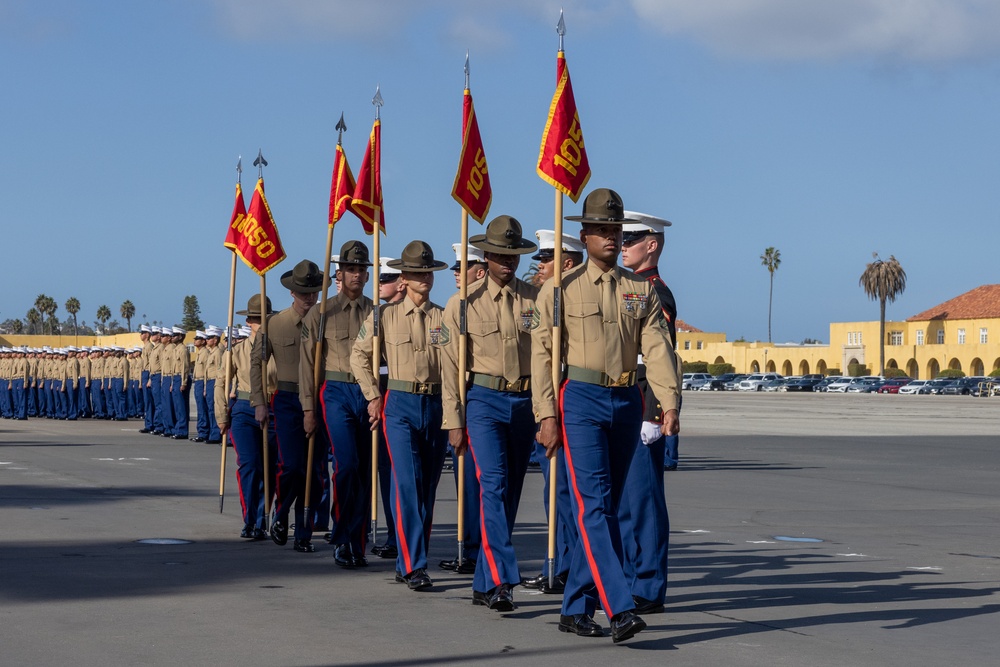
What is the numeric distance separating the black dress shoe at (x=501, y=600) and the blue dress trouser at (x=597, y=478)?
0.61 meters

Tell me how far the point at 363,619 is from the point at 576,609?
1.14 m

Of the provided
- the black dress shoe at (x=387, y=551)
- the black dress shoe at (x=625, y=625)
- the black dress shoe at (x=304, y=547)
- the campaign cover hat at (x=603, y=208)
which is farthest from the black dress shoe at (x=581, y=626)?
the black dress shoe at (x=304, y=547)

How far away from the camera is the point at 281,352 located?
10.8 meters

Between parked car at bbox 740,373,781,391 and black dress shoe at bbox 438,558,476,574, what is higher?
parked car at bbox 740,373,781,391

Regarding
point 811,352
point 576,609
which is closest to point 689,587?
point 576,609

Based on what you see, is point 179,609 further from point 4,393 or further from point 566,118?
point 4,393

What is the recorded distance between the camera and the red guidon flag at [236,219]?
42.8ft

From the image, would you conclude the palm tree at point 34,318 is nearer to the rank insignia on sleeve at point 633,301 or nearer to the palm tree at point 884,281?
the palm tree at point 884,281

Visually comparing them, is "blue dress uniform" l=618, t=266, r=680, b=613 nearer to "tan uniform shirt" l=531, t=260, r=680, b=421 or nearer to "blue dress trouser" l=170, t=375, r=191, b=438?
"tan uniform shirt" l=531, t=260, r=680, b=421

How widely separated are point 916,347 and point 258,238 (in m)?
107

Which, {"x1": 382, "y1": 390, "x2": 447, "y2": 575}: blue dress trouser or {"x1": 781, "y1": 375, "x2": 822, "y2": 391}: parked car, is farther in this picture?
{"x1": 781, "y1": 375, "x2": 822, "y2": 391}: parked car

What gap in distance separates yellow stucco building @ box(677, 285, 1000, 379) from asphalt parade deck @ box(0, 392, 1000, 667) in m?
97.0

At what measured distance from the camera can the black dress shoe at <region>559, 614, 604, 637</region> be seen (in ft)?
22.6

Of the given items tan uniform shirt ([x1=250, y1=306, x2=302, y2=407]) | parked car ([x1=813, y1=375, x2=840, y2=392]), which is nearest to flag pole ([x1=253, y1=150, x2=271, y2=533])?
tan uniform shirt ([x1=250, y1=306, x2=302, y2=407])
